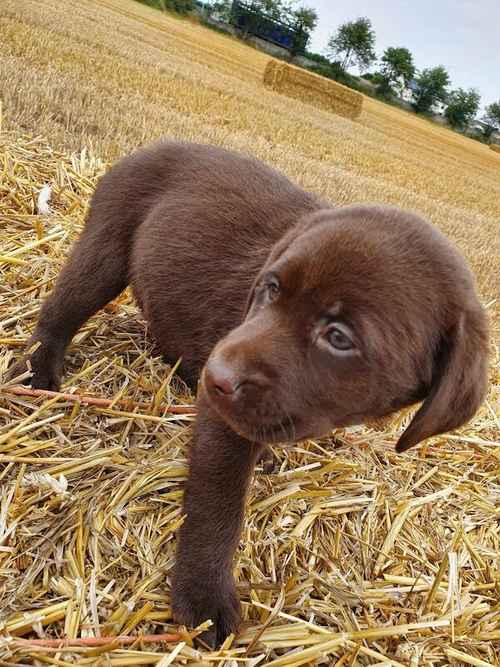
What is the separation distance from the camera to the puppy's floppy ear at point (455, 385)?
2182 millimetres

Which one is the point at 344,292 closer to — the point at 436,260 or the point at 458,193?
the point at 436,260

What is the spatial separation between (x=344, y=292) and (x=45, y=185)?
3630mm

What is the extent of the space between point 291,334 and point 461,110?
89286 millimetres

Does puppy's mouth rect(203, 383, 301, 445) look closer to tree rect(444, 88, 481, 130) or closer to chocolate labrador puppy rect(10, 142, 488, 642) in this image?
chocolate labrador puppy rect(10, 142, 488, 642)

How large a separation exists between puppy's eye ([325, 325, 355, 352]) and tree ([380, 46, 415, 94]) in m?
88.8

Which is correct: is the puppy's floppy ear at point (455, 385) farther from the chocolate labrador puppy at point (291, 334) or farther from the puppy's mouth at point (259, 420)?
the puppy's mouth at point (259, 420)

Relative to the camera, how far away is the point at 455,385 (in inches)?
86.1

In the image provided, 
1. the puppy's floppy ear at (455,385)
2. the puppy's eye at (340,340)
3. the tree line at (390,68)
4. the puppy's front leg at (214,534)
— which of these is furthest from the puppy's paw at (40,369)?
the tree line at (390,68)

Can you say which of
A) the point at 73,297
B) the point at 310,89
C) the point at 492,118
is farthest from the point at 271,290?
the point at 492,118

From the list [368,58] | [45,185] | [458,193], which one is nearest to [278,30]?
[368,58]

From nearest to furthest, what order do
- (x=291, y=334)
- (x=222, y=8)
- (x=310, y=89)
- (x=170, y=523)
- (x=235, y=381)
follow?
(x=235, y=381)
(x=291, y=334)
(x=170, y=523)
(x=310, y=89)
(x=222, y=8)

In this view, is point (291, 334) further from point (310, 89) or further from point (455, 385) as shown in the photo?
point (310, 89)

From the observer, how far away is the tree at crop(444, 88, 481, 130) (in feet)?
272

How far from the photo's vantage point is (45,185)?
508cm
